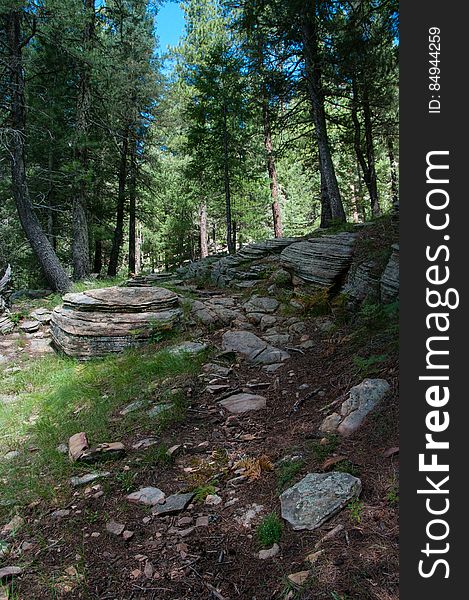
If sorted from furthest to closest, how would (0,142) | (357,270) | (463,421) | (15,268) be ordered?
1. (15,268)
2. (0,142)
3. (357,270)
4. (463,421)

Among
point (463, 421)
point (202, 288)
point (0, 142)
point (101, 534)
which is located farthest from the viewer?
point (202, 288)

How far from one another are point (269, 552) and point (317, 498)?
1.54 feet

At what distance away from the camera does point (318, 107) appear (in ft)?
38.3

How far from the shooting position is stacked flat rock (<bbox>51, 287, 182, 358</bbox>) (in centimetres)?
734

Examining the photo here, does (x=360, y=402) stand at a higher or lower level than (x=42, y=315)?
lower

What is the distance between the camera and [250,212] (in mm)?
20625

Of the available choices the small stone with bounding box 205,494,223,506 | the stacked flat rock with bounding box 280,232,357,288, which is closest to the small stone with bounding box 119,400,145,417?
the small stone with bounding box 205,494,223,506

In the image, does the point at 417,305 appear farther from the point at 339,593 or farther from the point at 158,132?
the point at 158,132

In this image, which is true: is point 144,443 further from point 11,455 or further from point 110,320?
point 110,320

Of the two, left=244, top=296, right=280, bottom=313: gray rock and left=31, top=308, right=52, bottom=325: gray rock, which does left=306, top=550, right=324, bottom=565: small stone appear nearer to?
left=244, top=296, right=280, bottom=313: gray rock

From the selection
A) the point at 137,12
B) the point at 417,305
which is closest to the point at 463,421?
the point at 417,305

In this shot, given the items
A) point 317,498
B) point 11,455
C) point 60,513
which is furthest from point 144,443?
point 317,498

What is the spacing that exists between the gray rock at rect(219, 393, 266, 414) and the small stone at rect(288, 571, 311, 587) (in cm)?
247

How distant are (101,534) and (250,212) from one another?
19.0 m
